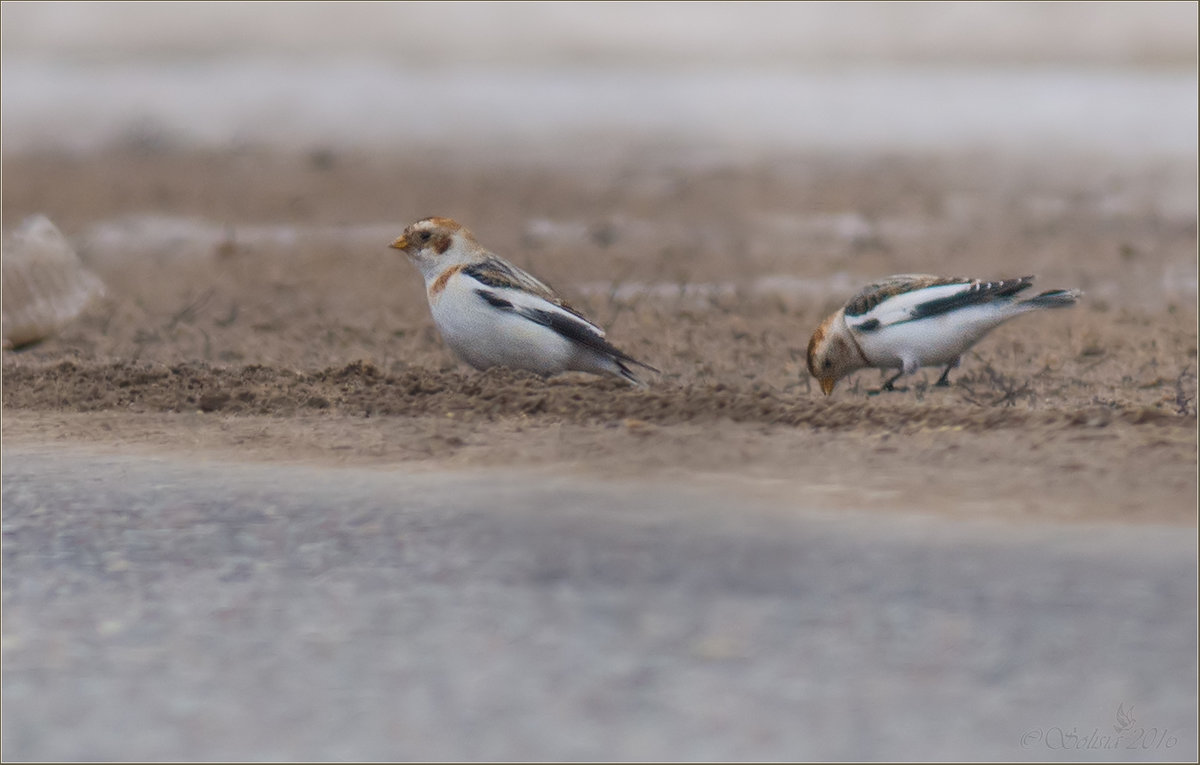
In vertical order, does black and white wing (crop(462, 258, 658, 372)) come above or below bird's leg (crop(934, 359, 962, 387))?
above

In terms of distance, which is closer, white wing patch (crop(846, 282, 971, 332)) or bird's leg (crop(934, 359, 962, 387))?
white wing patch (crop(846, 282, 971, 332))

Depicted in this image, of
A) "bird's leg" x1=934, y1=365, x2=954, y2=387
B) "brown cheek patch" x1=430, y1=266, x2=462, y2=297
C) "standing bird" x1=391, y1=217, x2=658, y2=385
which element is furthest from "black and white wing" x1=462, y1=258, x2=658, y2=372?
"bird's leg" x1=934, y1=365, x2=954, y2=387

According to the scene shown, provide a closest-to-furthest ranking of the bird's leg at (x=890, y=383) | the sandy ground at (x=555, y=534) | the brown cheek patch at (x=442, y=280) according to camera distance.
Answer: the sandy ground at (x=555, y=534), the brown cheek patch at (x=442, y=280), the bird's leg at (x=890, y=383)

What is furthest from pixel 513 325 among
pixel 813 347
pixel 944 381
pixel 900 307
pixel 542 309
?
pixel 944 381

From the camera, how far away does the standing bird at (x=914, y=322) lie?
6.59 meters

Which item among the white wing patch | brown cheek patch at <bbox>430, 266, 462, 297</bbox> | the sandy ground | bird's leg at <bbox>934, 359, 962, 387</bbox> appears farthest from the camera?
bird's leg at <bbox>934, 359, 962, 387</bbox>

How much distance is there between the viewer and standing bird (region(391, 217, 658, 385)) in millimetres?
6340

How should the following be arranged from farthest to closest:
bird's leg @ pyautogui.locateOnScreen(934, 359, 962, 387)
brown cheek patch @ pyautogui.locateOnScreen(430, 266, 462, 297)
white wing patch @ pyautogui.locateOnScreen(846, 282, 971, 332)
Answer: bird's leg @ pyautogui.locateOnScreen(934, 359, 962, 387)
white wing patch @ pyautogui.locateOnScreen(846, 282, 971, 332)
brown cheek patch @ pyautogui.locateOnScreen(430, 266, 462, 297)

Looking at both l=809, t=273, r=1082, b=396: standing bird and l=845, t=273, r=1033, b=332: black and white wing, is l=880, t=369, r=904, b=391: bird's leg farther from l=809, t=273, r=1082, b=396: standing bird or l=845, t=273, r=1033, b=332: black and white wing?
l=845, t=273, r=1033, b=332: black and white wing

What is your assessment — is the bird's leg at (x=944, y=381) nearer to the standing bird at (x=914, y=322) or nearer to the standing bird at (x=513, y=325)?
the standing bird at (x=914, y=322)

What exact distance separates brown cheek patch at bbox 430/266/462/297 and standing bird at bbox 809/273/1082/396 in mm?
1556

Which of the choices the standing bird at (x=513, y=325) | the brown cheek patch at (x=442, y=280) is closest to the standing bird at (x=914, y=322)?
the standing bird at (x=513, y=325)

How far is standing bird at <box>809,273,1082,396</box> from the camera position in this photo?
6.59 metres

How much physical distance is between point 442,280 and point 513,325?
1.40 ft
